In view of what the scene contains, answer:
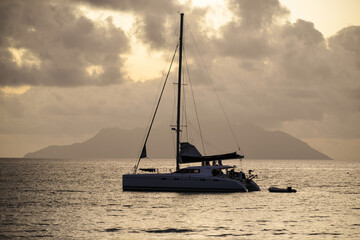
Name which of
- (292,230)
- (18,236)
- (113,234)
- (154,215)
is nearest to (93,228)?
(113,234)

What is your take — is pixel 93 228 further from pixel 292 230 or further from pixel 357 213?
pixel 357 213

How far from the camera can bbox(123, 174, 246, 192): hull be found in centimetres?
5262

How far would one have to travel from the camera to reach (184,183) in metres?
52.6

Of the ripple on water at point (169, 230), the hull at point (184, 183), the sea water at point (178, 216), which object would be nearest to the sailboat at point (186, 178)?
the hull at point (184, 183)

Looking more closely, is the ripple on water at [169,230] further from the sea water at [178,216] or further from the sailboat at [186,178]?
the sailboat at [186,178]

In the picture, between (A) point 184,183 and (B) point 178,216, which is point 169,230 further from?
(A) point 184,183

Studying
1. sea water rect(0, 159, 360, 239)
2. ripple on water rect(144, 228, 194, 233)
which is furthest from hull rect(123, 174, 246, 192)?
ripple on water rect(144, 228, 194, 233)

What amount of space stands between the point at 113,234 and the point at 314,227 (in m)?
14.6

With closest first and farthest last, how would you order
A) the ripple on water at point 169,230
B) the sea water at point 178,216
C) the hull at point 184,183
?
the sea water at point 178,216 → the ripple on water at point 169,230 → the hull at point 184,183

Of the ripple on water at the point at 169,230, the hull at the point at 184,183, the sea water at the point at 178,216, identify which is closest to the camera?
the sea water at the point at 178,216

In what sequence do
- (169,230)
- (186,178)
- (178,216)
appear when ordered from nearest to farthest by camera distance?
1. (169,230)
2. (178,216)
3. (186,178)

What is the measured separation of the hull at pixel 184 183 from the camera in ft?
173

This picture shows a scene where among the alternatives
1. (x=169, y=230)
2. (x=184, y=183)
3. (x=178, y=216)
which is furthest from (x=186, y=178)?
(x=169, y=230)

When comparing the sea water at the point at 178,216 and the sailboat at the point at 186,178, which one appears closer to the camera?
the sea water at the point at 178,216
